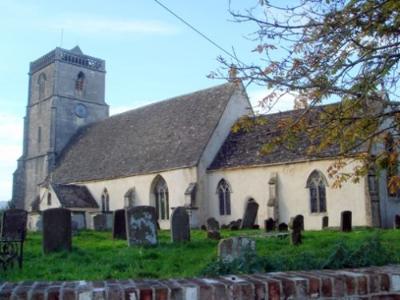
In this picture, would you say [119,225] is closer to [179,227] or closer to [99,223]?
[179,227]

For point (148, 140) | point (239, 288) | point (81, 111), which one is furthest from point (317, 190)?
point (81, 111)

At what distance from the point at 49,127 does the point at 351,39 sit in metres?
37.3

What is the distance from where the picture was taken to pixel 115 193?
3073 centimetres

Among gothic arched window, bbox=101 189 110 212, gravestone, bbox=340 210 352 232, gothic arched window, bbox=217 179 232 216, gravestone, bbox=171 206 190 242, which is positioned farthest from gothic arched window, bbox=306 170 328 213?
gothic arched window, bbox=101 189 110 212

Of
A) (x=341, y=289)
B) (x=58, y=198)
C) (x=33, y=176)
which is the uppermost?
(x=33, y=176)

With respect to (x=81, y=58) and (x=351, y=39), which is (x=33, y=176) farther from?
(x=351, y=39)

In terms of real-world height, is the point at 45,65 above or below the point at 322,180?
above

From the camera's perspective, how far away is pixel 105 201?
3150cm

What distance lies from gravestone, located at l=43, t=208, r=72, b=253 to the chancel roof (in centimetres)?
1824

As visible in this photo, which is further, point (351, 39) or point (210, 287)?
point (351, 39)

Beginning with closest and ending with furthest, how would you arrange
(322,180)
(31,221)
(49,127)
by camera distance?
(322,180)
(31,221)
(49,127)

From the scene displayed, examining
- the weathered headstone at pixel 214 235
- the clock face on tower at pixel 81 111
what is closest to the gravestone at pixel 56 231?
the weathered headstone at pixel 214 235

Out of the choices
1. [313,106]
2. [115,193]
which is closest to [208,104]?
[115,193]

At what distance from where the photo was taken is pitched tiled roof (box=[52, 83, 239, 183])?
2839 centimetres
